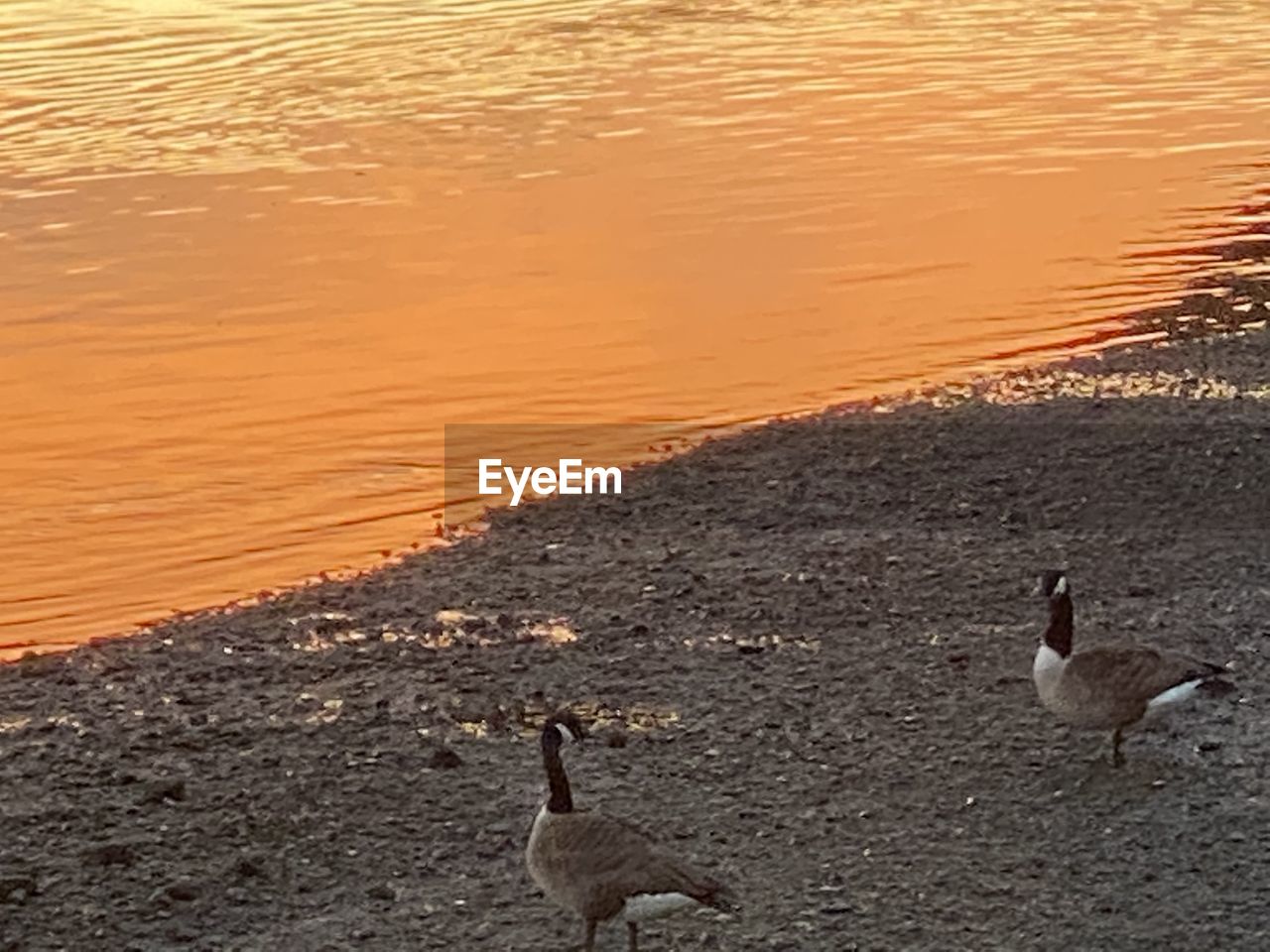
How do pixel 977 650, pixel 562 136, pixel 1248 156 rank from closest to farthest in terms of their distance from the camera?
1. pixel 977 650
2. pixel 1248 156
3. pixel 562 136

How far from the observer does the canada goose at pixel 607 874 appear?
896 centimetres

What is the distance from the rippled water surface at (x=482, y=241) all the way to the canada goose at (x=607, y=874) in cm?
655

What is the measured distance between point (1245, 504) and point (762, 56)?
2809cm

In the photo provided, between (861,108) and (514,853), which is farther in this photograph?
(861,108)

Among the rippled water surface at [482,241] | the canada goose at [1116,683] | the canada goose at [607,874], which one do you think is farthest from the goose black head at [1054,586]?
the rippled water surface at [482,241]

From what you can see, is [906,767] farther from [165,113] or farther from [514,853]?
[165,113]

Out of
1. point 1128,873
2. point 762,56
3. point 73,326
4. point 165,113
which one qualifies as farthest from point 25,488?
point 762,56

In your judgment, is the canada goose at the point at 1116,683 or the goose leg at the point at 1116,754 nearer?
the canada goose at the point at 1116,683

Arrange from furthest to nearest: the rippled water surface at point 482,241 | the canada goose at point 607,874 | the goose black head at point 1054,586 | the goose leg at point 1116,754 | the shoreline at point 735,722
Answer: the rippled water surface at point 482,241
the goose black head at point 1054,586
the goose leg at point 1116,754
the shoreline at point 735,722
the canada goose at point 607,874

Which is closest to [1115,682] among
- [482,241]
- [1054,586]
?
[1054,586]

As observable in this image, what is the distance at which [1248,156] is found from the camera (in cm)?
3111

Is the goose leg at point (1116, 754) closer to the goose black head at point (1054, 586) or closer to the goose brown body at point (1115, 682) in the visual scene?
the goose brown body at point (1115, 682)

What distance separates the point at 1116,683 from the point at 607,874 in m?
3.09

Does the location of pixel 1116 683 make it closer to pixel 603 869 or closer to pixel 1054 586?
pixel 1054 586
